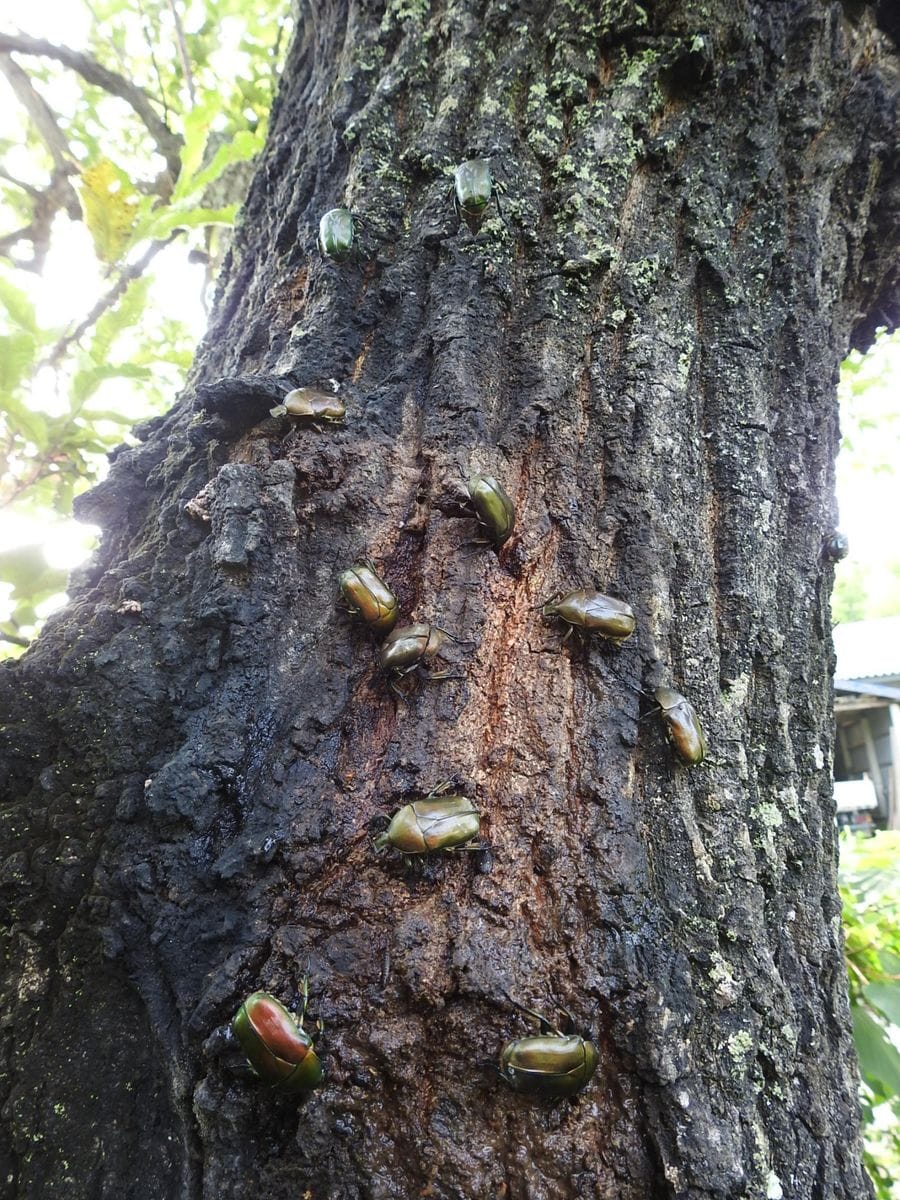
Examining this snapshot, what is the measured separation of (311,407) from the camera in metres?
1.45

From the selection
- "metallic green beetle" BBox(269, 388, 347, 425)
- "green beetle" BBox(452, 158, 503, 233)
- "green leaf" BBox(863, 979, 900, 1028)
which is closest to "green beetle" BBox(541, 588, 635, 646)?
"metallic green beetle" BBox(269, 388, 347, 425)

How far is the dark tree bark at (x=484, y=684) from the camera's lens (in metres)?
1.08

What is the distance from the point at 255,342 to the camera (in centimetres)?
182

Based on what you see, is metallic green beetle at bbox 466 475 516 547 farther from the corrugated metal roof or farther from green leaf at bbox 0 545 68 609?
the corrugated metal roof

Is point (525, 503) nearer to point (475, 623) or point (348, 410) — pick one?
point (475, 623)

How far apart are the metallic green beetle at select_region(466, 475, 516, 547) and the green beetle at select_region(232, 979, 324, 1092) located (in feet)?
2.91

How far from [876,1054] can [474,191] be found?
8.79ft

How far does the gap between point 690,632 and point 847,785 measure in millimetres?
9192

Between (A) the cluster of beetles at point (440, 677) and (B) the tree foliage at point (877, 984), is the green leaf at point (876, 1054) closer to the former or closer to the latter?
(B) the tree foliage at point (877, 984)

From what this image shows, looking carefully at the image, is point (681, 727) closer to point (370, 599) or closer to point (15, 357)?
point (370, 599)

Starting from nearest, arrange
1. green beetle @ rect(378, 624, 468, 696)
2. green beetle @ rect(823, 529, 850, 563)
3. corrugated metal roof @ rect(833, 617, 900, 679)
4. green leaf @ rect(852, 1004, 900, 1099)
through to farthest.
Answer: green beetle @ rect(378, 624, 468, 696) < green beetle @ rect(823, 529, 850, 563) < green leaf @ rect(852, 1004, 900, 1099) < corrugated metal roof @ rect(833, 617, 900, 679)

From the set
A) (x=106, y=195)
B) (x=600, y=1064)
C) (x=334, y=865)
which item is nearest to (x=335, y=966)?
(x=334, y=865)

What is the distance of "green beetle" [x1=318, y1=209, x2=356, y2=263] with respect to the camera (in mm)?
1595

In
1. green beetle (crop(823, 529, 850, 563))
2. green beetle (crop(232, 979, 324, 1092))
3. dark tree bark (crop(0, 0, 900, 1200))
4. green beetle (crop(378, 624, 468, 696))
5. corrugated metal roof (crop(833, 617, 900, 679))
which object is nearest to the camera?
green beetle (crop(232, 979, 324, 1092))
